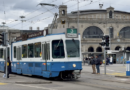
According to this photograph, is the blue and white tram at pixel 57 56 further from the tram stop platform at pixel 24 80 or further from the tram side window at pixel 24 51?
the tram side window at pixel 24 51

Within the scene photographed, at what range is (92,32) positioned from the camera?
86.8 m

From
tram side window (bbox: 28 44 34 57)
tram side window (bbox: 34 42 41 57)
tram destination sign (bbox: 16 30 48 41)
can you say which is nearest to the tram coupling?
tram side window (bbox: 34 42 41 57)

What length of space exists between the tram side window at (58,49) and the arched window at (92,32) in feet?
229

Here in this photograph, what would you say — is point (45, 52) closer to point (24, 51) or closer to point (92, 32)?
point (24, 51)

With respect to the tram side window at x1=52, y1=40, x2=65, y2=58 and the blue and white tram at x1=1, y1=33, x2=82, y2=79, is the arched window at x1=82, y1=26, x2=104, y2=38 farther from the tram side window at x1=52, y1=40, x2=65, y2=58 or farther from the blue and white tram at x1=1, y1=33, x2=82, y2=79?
the tram side window at x1=52, y1=40, x2=65, y2=58

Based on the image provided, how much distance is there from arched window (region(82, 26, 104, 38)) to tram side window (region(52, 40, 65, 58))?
6980 cm

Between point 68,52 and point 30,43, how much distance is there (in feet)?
15.3

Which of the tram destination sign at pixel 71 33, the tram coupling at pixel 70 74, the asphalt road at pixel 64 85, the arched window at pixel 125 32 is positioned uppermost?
the arched window at pixel 125 32

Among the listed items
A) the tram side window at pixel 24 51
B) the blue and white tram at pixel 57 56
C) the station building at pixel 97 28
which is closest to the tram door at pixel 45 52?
the blue and white tram at pixel 57 56

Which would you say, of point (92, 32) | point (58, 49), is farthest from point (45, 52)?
point (92, 32)

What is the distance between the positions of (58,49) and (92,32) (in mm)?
71469

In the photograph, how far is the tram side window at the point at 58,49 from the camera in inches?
631

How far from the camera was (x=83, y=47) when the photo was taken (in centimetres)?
8250

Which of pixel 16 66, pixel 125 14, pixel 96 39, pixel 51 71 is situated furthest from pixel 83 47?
pixel 51 71
